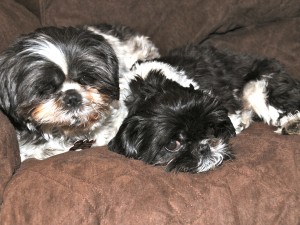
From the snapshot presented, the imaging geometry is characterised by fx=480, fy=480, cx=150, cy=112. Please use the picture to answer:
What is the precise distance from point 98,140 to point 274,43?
217cm

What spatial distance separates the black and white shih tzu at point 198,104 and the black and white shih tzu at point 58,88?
29 cm

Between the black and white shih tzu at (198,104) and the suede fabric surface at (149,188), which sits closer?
the suede fabric surface at (149,188)

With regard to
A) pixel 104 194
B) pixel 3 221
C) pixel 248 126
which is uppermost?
pixel 248 126

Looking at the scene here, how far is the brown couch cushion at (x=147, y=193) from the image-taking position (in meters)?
2.83

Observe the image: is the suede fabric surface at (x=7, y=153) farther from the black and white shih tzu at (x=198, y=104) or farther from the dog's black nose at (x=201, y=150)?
the dog's black nose at (x=201, y=150)

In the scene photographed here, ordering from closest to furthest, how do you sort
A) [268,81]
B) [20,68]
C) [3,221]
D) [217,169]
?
[3,221], [217,169], [20,68], [268,81]

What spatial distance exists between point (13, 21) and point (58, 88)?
126cm

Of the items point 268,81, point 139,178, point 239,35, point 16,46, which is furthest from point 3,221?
point 239,35

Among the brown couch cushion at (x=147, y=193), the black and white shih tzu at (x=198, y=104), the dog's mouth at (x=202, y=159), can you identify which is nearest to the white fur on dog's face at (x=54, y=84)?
the black and white shih tzu at (x=198, y=104)

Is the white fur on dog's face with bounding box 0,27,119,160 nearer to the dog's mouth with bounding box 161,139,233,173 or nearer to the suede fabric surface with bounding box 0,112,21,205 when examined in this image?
the suede fabric surface with bounding box 0,112,21,205

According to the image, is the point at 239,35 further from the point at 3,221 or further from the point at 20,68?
the point at 3,221

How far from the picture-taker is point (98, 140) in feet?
13.2

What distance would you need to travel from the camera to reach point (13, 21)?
4.46 meters

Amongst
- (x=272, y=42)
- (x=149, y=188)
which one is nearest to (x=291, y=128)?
(x=272, y=42)
